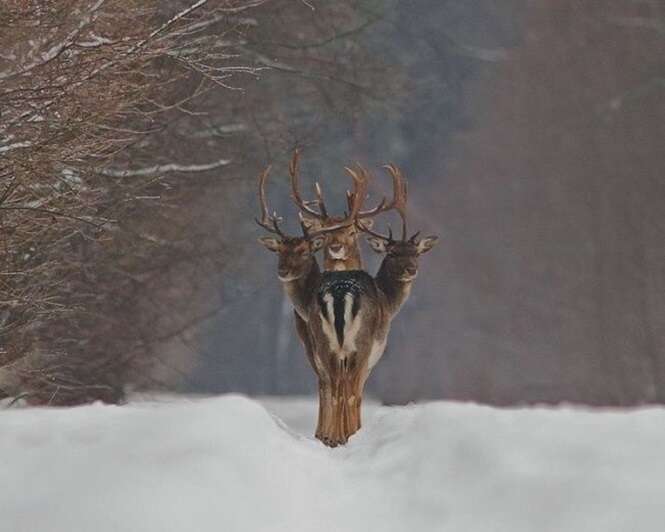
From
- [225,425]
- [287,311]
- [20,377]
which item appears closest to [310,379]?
[287,311]

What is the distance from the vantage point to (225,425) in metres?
7.72

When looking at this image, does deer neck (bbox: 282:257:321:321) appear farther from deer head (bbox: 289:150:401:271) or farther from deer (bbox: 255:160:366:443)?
deer head (bbox: 289:150:401:271)

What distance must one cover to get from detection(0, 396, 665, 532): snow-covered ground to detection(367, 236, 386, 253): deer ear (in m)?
4.86

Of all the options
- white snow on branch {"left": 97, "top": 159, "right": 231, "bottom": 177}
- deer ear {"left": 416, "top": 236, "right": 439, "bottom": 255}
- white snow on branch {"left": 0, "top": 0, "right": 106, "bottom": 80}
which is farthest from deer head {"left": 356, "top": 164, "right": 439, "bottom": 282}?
white snow on branch {"left": 97, "top": 159, "right": 231, "bottom": 177}

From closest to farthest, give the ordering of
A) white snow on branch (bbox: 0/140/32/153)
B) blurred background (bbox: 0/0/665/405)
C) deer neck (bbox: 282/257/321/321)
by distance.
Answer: white snow on branch (bbox: 0/140/32/153), deer neck (bbox: 282/257/321/321), blurred background (bbox: 0/0/665/405)

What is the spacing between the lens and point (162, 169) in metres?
17.9

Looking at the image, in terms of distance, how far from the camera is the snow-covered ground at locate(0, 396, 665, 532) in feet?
22.2

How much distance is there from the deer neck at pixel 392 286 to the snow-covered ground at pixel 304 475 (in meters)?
4.63

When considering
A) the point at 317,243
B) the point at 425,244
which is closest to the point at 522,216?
the point at 425,244

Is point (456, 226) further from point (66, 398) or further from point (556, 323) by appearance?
point (66, 398)

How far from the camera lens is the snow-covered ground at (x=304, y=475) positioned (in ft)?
22.2

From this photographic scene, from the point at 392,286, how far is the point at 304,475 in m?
5.27

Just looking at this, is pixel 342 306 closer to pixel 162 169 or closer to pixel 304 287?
pixel 304 287

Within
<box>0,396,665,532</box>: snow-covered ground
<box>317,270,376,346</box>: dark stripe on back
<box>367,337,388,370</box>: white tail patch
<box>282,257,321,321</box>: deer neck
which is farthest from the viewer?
<box>282,257,321,321</box>: deer neck
